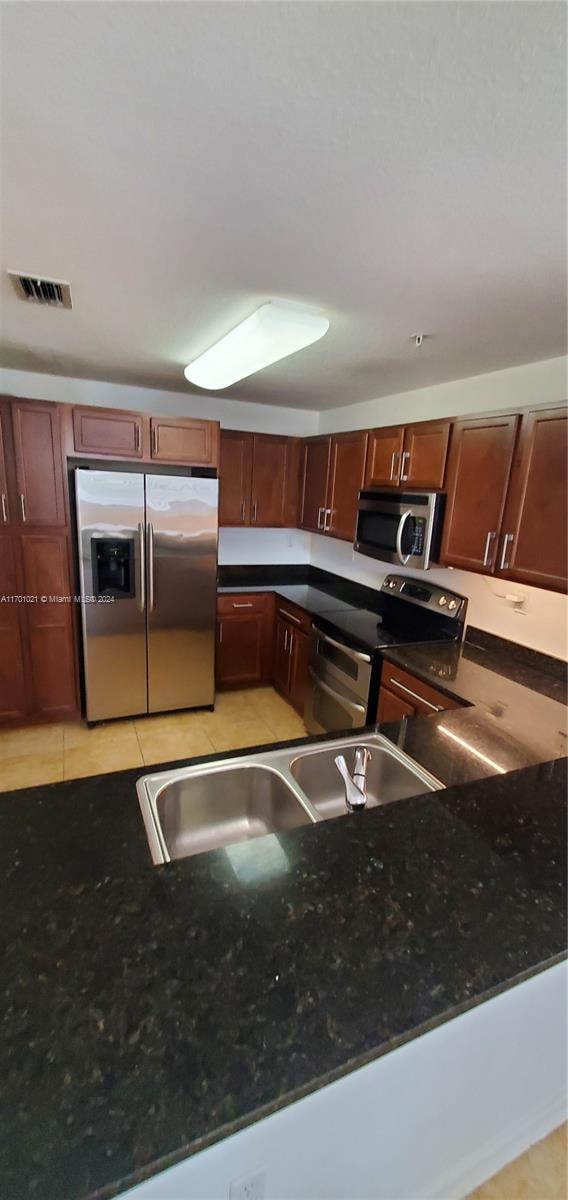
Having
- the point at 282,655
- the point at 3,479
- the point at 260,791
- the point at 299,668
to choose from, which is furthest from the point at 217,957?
the point at 282,655

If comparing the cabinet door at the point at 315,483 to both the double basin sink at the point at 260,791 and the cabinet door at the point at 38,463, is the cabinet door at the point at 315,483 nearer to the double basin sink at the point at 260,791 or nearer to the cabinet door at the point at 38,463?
the cabinet door at the point at 38,463

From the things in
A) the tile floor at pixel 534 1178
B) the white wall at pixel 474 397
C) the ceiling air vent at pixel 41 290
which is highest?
the ceiling air vent at pixel 41 290

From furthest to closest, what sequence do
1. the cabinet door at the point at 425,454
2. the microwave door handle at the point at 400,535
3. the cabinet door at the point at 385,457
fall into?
the cabinet door at the point at 385,457
the microwave door handle at the point at 400,535
the cabinet door at the point at 425,454

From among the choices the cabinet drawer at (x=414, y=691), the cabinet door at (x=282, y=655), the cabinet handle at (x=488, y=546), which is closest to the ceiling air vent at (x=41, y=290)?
the cabinet handle at (x=488, y=546)

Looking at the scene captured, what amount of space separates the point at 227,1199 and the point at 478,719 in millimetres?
1362

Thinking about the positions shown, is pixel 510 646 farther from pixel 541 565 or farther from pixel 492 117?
pixel 492 117

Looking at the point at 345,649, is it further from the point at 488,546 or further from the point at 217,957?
the point at 217,957

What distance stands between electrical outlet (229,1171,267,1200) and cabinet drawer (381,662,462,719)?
4.59 ft

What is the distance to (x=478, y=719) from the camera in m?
1.71

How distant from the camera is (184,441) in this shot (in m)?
3.19

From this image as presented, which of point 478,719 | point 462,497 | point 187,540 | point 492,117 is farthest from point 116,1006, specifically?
point 187,540

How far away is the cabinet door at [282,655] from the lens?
365 centimetres

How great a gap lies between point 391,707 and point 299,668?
119 cm

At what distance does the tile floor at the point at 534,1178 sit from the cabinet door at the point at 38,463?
3319mm
